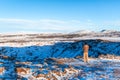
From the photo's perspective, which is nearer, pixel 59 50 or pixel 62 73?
pixel 62 73

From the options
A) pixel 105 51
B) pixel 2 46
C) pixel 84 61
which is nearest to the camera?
pixel 84 61

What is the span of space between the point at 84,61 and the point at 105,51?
931 inches

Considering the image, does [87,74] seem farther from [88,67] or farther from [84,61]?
[84,61]

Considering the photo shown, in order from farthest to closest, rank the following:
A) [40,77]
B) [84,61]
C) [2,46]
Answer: [2,46] < [84,61] < [40,77]

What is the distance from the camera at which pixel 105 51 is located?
52.5m

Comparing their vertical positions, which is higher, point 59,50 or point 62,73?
point 62,73

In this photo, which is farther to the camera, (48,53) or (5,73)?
(48,53)

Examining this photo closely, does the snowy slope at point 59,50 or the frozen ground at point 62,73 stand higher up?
the frozen ground at point 62,73

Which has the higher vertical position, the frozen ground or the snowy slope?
the frozen ground

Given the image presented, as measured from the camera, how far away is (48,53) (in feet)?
190

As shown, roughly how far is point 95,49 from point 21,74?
3362 cm

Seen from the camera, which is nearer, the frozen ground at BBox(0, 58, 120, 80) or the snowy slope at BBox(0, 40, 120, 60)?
the frozen ground at BBox(0, 58, 120, 80)

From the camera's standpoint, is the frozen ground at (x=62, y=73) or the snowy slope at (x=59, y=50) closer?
the frozen ground at (x=62, y=73)

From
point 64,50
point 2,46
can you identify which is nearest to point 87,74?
point 64,50
